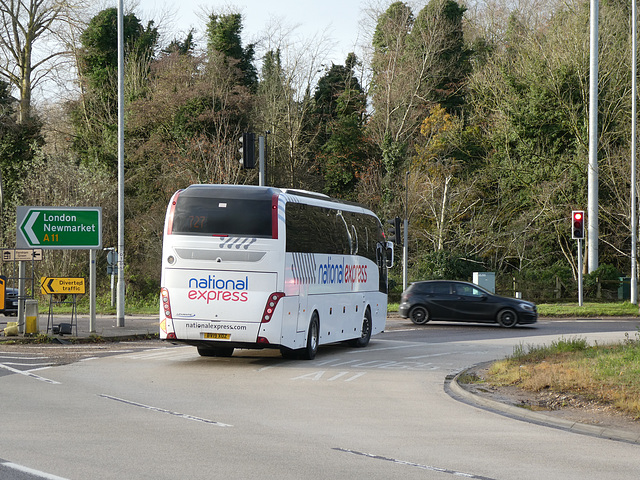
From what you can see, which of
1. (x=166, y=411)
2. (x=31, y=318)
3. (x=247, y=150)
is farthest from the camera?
(x=247, y=150)

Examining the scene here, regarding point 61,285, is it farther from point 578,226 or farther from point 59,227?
point 578,226

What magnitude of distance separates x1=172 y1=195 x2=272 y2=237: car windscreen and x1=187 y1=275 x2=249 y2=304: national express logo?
3.01 feet

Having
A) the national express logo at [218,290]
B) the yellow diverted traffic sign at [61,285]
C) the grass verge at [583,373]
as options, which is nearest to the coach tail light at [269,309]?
the national express logo at [218,290]

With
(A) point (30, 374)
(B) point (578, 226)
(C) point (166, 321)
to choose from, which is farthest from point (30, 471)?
(B) point (578, 226)

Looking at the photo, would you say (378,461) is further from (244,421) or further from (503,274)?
(503,274)

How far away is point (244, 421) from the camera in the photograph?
10.2 m

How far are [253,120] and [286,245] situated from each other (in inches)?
1329

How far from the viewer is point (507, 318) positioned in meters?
28.2

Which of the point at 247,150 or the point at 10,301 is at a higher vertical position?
the point at 247,150

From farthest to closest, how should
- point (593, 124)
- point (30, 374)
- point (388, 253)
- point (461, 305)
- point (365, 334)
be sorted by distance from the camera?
1. point (593, 124)
2. point (461, 305)
3. point (388, 253)
4. point (365, 334)
5. point (30, 374)

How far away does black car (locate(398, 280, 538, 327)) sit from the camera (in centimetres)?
2808

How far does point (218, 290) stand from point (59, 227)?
8.81m

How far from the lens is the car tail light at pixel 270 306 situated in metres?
15.8

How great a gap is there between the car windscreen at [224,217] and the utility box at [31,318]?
7760mm
